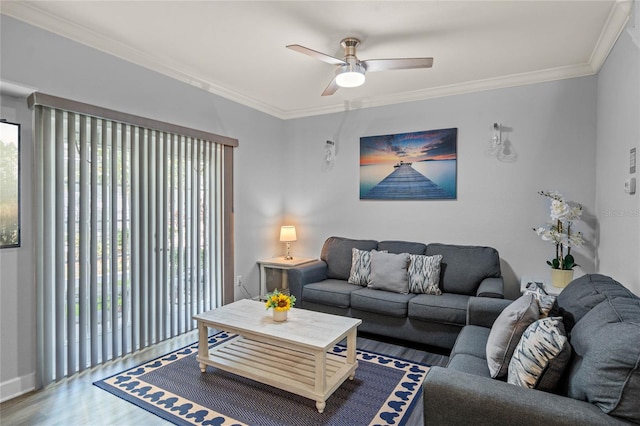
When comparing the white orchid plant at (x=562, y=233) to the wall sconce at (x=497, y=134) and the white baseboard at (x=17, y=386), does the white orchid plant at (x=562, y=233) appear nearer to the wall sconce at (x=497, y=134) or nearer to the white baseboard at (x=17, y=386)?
the wall sconce at (x=497, y=134)

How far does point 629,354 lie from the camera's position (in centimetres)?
119

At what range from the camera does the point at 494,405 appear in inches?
52.1

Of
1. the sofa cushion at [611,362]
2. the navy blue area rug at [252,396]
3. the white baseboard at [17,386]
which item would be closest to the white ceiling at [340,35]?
the sofa cushion at [611,362]

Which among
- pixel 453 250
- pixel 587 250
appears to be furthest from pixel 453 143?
pixel 587 250

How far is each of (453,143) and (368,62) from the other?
166cm

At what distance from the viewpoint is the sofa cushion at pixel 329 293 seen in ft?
11.5

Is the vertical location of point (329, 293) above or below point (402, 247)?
below

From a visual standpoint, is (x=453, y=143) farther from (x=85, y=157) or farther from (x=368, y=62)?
(x=85, y=157)

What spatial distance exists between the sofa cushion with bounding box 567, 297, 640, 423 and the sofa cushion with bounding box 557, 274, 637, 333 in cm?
17

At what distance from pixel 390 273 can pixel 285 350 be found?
4.14 feet

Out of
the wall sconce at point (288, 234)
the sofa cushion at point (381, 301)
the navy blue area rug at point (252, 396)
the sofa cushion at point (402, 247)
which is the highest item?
the wall sconce at point (288, 234)

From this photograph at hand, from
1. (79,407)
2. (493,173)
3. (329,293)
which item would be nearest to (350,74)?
(493,173)

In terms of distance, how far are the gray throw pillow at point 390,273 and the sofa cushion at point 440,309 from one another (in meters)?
0.25

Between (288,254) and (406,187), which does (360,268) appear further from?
(288,254)
